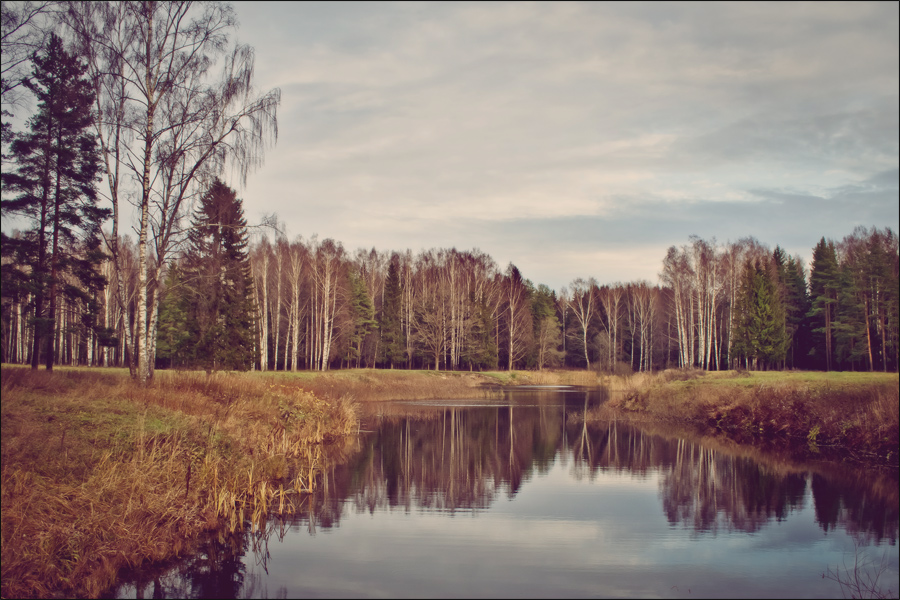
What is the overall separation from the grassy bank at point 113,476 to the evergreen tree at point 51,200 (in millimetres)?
Result: 10431

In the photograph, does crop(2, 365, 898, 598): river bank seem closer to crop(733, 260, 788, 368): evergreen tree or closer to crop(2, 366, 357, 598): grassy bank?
crop(2, 366, 357, 598): grassy bank

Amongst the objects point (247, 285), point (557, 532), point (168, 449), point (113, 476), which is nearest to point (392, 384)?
point (247, 285)

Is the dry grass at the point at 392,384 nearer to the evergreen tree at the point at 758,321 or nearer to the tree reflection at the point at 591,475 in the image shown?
the tree reflection at the point at 591,475

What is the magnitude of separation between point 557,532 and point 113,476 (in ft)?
24.3

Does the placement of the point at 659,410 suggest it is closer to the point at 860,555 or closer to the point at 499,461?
the point at 499,461

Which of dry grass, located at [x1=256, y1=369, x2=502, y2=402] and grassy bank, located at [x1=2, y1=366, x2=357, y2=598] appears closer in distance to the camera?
grassy bank, located at [x1=2, y1=366, x2=357, y2=598]

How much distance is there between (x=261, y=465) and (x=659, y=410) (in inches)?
827

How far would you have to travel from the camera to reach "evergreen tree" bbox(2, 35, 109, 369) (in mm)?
22344

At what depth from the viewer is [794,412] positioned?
21.0 meters

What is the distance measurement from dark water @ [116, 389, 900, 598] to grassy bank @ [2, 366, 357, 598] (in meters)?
0.56

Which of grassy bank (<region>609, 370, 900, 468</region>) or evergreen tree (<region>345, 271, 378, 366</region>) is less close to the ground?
evergreen tree (<region>345, 271, 378, 366</region>)

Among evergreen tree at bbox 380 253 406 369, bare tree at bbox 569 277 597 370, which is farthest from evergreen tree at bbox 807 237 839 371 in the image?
evergreen tree at bbox 380 253 406 369

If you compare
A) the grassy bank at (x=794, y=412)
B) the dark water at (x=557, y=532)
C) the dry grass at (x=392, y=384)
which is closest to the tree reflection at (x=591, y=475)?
the dark water at (x=557, y=532)

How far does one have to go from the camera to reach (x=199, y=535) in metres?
9.62
